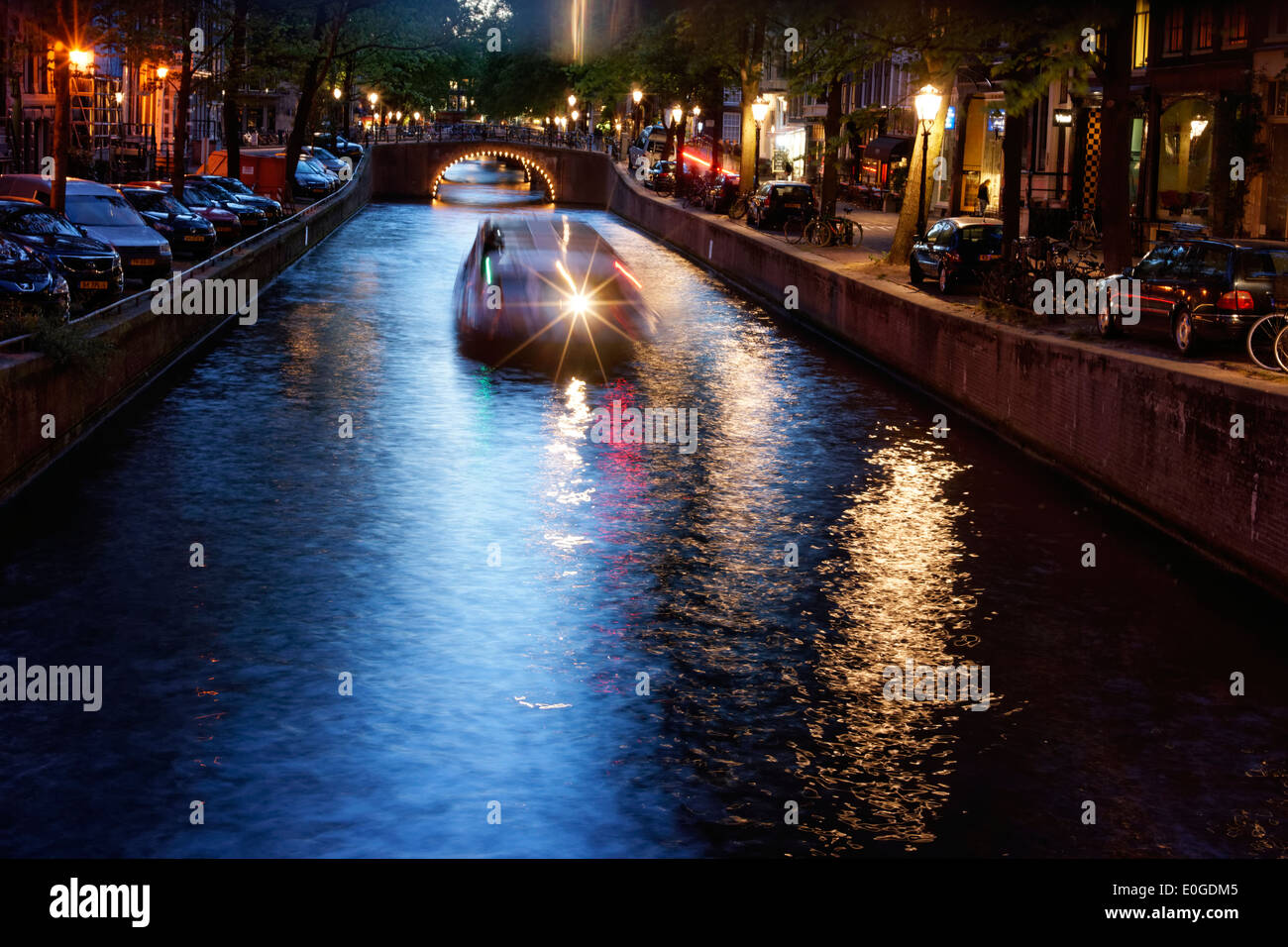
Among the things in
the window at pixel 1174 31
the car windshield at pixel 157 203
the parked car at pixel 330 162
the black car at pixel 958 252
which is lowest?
the black car at pixel 958 252

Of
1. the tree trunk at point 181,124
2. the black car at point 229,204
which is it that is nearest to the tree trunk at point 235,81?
the black car at point 229,204

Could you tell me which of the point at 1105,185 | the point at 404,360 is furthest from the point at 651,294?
the point at 1105,185

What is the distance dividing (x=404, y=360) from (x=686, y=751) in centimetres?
1740

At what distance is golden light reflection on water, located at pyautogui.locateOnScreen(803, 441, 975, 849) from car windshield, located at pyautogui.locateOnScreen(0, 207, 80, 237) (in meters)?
14.5

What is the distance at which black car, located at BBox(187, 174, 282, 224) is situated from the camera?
48.6m

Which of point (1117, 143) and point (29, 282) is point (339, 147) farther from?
point (1117, 143)

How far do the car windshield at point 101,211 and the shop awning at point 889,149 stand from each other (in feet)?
126

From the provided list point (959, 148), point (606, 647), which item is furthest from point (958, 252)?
point (959, 148)

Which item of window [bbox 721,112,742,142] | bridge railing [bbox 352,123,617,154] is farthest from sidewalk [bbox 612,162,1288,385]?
window [bbox 721,112,742,142]

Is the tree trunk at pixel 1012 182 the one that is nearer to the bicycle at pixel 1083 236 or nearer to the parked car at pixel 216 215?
the bicycle at pixel 1083 236

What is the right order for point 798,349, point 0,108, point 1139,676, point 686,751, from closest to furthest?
point 686,751, point 1139,676, point 798,349, point 0,108

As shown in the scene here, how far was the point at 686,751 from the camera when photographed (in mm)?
10102

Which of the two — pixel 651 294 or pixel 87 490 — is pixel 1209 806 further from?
pixel 651 294

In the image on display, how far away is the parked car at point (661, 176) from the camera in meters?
72.9
